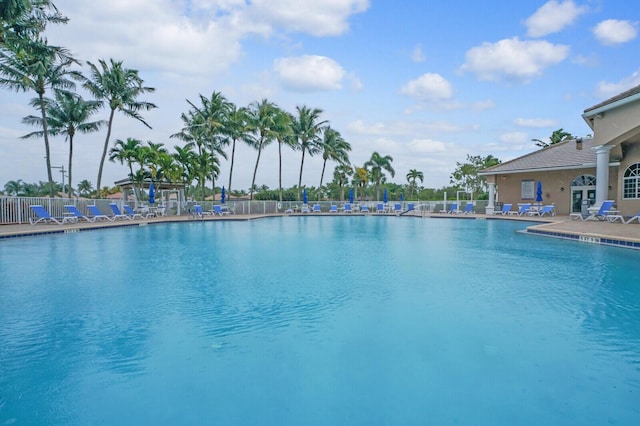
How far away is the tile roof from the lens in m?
19.3

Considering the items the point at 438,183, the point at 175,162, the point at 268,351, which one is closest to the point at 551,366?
the point at 268,351

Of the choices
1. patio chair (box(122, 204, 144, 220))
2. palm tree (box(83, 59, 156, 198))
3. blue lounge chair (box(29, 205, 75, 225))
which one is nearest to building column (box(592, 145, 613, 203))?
patio chair (box(122, 204, 144, 220))

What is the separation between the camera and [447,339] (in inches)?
145

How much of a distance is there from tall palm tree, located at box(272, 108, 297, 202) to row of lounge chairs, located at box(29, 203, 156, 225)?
12327 mm

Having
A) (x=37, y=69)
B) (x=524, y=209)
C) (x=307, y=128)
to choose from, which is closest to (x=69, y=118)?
(x=37, y=69)

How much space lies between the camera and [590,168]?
19328mm

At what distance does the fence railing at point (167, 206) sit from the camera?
50.5ft

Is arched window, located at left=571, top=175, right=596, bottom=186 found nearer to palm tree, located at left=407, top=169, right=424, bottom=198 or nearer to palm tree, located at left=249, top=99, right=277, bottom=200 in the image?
palm tree, located at left=249, top=99, right=277, bottom=200

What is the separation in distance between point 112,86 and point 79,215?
33.5 feet

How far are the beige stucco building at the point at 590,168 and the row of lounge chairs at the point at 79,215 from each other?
69.9ft

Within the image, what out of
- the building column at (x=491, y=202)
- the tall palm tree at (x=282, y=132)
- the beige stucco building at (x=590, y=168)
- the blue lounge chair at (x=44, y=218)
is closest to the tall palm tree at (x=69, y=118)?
the blue lounge chair at (x=44, y=218)

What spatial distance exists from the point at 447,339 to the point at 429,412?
1.31 meters

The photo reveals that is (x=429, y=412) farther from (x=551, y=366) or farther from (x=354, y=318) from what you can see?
(x=354, y=318)

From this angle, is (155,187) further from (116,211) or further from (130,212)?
(116,211)
